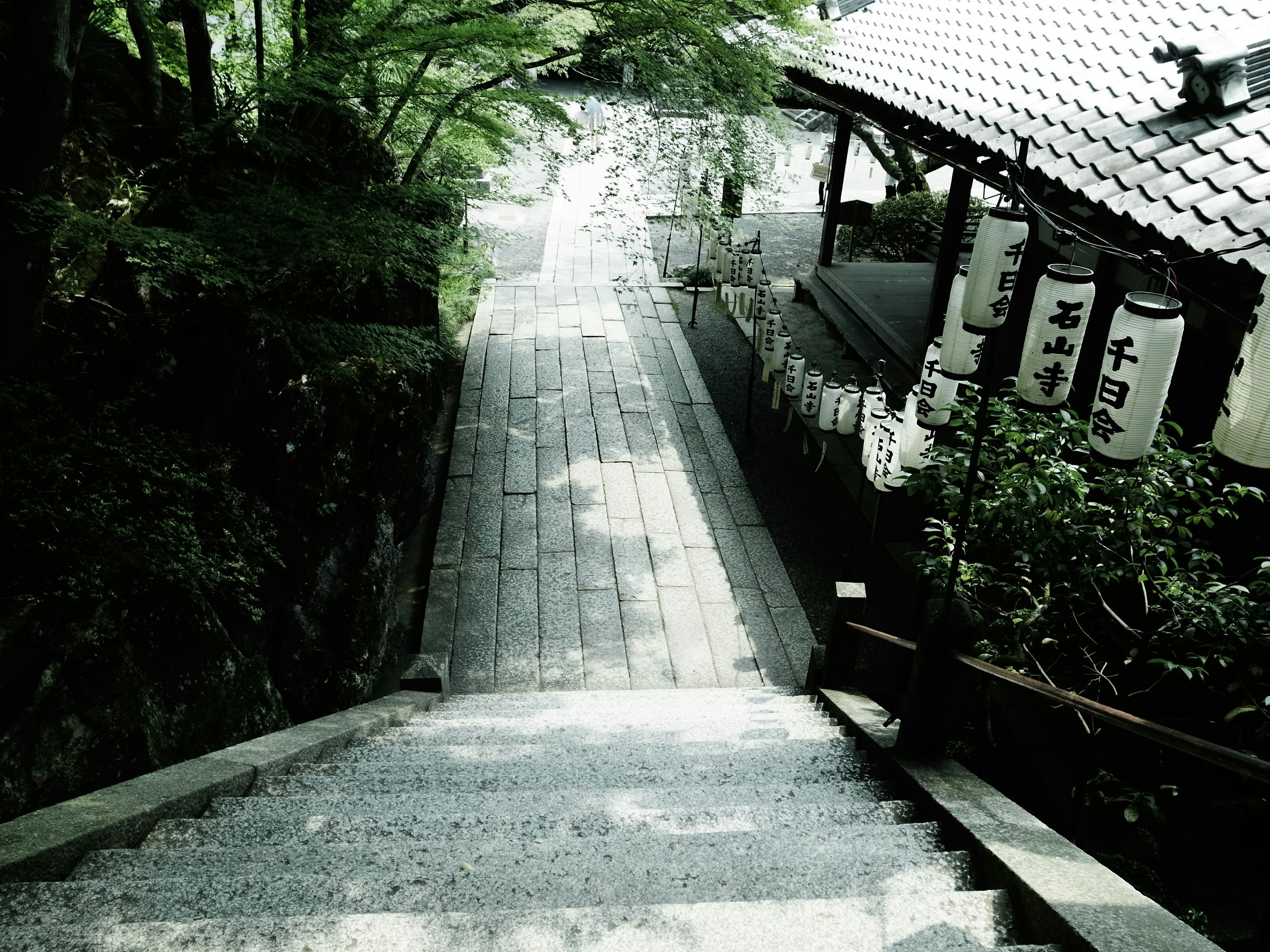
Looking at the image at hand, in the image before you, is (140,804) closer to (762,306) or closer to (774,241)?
(762,306)

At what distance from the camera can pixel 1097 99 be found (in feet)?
22.4

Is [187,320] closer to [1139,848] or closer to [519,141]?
[519,141]

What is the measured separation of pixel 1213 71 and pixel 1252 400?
11.3ft

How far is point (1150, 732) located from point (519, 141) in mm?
8673

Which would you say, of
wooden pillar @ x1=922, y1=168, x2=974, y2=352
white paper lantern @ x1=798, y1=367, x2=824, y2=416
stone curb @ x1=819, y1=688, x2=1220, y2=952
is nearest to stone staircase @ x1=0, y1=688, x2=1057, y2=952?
stone curb @ x1=819, y1=688, x2=1220, y2=952

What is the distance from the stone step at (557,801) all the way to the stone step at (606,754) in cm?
40

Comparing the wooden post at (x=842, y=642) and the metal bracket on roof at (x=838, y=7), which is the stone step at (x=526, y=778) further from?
the metal bracket on roof at (x=838, y=7)

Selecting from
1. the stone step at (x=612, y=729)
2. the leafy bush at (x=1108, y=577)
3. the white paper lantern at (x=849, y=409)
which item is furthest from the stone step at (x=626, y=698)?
the white paper lantern at (x=849, y=409)

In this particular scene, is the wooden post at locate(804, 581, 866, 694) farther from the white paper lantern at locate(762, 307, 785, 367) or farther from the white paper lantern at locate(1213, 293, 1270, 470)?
the white paper lantern at locate(762, 307, 785, 367)

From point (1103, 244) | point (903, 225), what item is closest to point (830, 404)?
point (1103, 244)

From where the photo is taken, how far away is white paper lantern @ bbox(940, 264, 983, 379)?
570 centimetres

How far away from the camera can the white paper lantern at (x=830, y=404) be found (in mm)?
9648

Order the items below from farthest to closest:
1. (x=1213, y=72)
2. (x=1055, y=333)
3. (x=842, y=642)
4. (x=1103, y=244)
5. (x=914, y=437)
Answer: (x=914, y=437) < (x=842, y=642) < (x=1213, y=72) < (x=1055, y=333) < (x=1103, y=244)

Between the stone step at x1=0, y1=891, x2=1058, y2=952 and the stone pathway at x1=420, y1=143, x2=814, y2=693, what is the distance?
4498 mm
